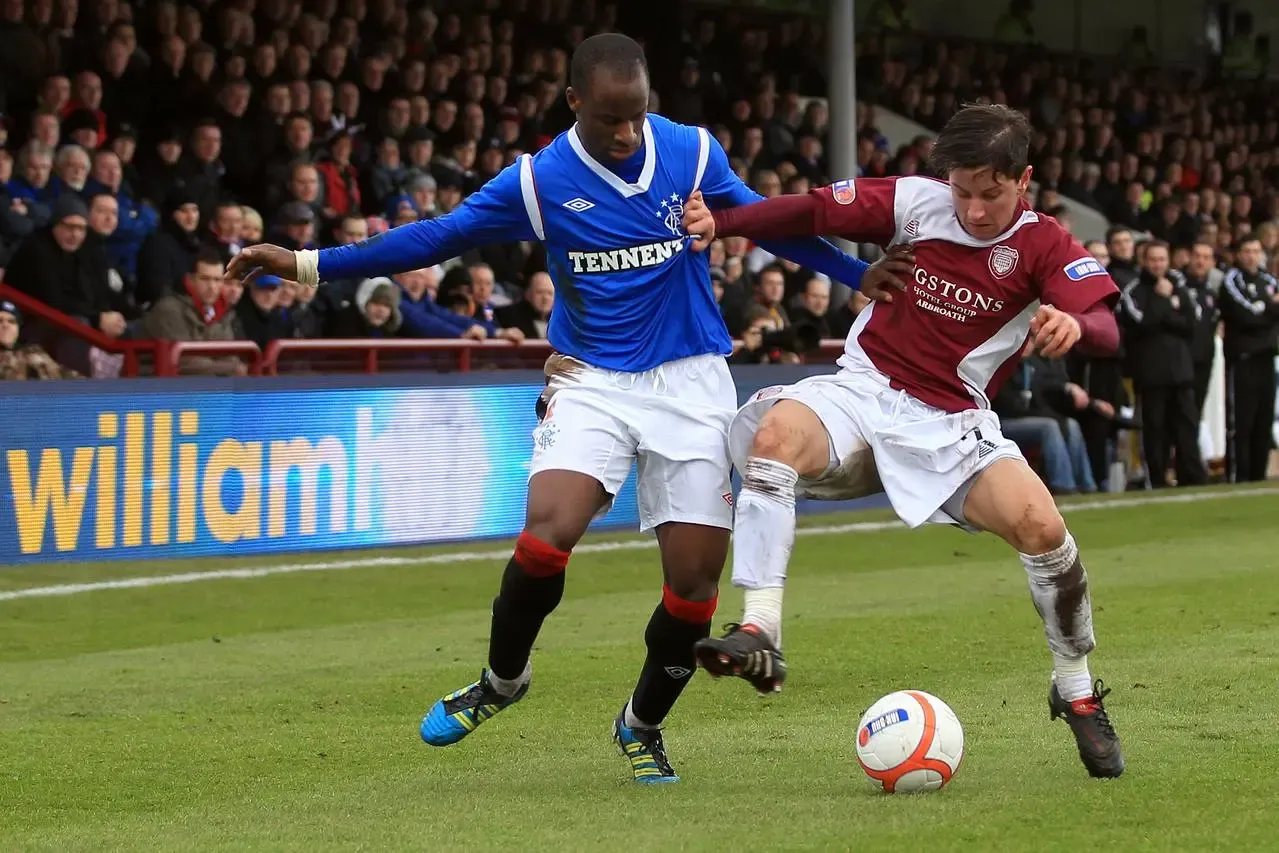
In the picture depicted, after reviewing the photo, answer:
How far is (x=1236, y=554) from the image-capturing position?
12.6 metres

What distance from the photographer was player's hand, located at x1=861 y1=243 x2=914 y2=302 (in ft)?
19.3

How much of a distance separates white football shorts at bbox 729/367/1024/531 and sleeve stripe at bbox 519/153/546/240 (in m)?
0.83

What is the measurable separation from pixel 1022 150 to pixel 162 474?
7970 millimetres

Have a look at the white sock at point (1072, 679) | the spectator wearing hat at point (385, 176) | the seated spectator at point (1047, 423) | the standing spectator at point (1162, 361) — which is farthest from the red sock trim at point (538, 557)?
the standing spectator at point (1162, 361)

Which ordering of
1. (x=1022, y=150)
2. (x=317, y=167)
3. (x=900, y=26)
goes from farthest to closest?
(x=900, y=26), (x=317, y=167), (x=1022, y=150)

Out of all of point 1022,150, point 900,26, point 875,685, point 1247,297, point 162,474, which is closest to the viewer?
point 1022,150

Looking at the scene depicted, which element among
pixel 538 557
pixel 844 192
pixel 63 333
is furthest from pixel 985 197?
pixel 63 333

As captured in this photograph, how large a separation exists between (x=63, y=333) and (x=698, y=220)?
794cm

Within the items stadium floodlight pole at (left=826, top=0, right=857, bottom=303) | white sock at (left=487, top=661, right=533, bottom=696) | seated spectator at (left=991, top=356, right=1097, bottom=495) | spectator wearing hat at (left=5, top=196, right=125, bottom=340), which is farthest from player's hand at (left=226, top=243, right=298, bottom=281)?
stadium floodlight pole at (left=826, top=0, right=857, bottom=303)

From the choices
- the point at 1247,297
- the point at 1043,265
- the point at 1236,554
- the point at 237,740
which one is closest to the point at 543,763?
the point at 237,740

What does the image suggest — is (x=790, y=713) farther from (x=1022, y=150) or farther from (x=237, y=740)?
(x=1022, y=150)

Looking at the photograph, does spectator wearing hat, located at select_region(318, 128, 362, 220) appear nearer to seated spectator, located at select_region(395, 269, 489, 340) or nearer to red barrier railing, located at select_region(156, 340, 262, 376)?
seated spectator, located at select_region(395, 269, 489, 340)

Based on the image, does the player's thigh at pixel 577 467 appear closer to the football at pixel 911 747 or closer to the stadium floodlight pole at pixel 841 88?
the football at pixel 911 747

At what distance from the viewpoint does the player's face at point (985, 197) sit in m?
5.62
